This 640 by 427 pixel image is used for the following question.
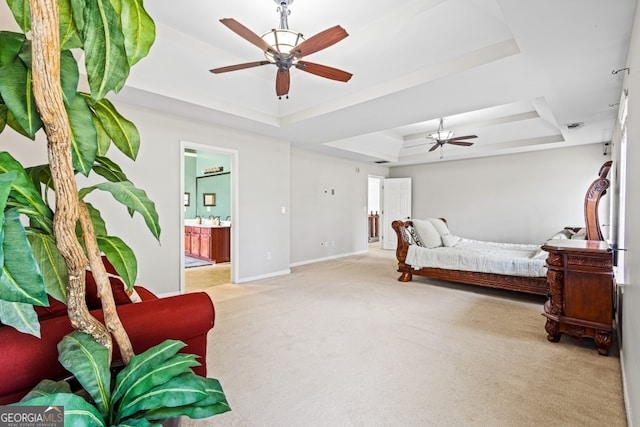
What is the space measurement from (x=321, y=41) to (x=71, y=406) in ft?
7.62

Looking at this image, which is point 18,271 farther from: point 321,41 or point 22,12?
point 321,41

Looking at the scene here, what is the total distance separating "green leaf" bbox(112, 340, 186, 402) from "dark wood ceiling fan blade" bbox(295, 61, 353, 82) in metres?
2.29

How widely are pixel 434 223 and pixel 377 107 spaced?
2604mm

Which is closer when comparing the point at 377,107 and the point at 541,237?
the point at 377,107

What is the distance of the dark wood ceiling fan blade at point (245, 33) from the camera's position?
2.04m

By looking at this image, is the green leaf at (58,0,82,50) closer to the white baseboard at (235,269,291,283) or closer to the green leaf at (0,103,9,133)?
the green leaf at (0,103,9,133)

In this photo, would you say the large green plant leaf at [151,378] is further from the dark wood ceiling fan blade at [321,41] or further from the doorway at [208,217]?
the doorway at [208,217]

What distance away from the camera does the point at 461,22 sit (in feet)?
8.52

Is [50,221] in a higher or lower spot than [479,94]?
lower

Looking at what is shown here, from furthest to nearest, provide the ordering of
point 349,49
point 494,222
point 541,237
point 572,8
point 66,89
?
point 494,222 < point 541,237 < point 349,49 < point 572,8 < point 66,89

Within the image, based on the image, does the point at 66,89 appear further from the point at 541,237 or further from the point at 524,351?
the point at 541,237

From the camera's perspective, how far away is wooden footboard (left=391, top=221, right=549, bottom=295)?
390 centimetres

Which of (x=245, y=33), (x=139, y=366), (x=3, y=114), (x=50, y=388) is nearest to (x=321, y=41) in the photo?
(x=245, y=33)

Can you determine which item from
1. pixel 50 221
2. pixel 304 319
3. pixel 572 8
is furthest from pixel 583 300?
pixel 50 221
